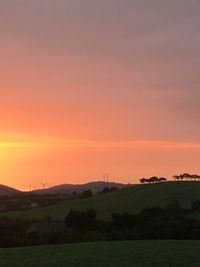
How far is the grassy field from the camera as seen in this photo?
11650 cm

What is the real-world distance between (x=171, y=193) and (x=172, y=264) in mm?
103659

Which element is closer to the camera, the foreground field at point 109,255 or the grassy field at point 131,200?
the foreground field at point 109,255

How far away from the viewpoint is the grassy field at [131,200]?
116 m

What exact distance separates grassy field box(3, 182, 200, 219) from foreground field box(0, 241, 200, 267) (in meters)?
73.3

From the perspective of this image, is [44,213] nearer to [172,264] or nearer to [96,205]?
[96,205]

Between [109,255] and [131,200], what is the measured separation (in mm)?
96876

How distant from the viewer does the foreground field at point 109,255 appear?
28.1 m

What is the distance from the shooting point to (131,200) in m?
127

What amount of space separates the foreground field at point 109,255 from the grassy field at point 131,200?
7330cm

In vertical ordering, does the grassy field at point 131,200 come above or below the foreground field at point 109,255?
above

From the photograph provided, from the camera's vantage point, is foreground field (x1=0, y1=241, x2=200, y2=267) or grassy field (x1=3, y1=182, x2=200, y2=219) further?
grassy field (x1=3, y1=182, x2=200, y2=219)

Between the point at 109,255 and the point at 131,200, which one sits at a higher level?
the point at 131,200

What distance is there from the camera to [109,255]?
3105cm

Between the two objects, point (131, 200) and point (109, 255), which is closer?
point (109, 255)
